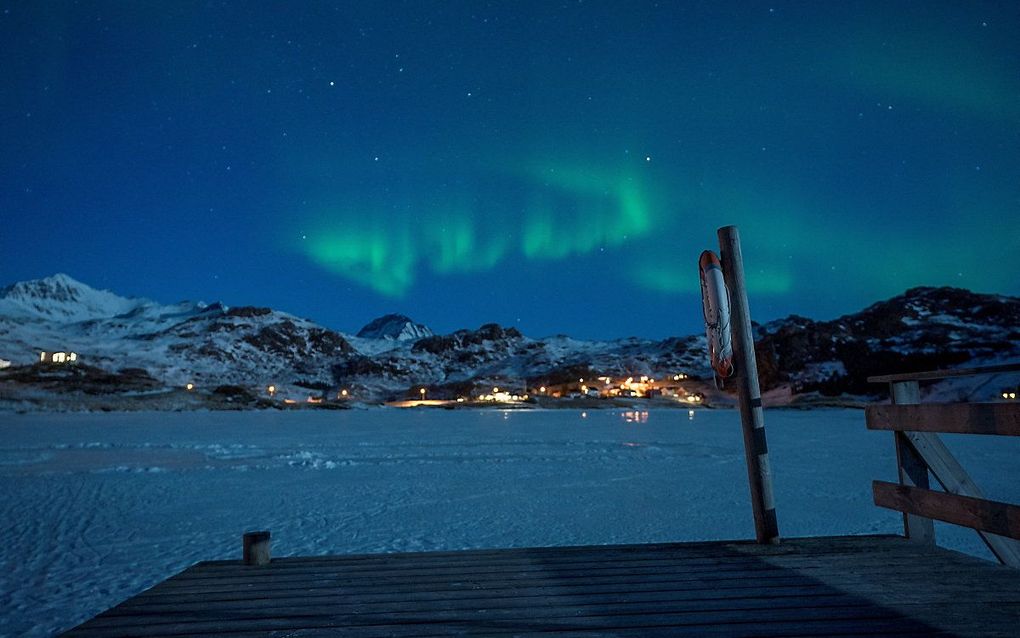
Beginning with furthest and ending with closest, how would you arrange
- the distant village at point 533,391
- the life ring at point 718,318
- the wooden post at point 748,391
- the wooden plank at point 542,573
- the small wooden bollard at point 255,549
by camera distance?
the distant village at point 533,391 < the life ring at point 718,318 < the wooden post at point 748,391 < the small wooden bollard at point 255,549 < the wooden plank at point 542,573

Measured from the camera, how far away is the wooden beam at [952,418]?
146 inches

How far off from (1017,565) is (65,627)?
720 cm

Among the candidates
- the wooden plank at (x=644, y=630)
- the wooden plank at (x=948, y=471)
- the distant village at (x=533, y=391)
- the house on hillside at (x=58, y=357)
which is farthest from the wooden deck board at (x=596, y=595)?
the house on hillside at (x=58, y=357)

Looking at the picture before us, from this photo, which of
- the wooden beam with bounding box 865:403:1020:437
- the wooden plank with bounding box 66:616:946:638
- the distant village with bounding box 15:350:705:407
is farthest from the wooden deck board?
the distant village with bounding box 15:350:705:407

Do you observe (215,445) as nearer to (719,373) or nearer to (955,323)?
(719,373)

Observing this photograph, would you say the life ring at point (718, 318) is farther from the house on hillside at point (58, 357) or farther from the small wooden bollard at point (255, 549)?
the house on hillside at point (58, 357)

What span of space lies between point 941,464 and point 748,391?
1.49 metres

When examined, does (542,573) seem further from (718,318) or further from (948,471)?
(948,471)

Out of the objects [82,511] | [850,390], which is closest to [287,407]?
[82,511]

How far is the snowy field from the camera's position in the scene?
7391 millimetres

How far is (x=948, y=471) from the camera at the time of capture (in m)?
4.73

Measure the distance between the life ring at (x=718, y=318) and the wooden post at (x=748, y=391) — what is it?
10 centimetres

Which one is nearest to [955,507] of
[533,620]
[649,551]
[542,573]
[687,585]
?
[687,585]

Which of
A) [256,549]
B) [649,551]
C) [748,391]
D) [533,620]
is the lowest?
[649,551]
